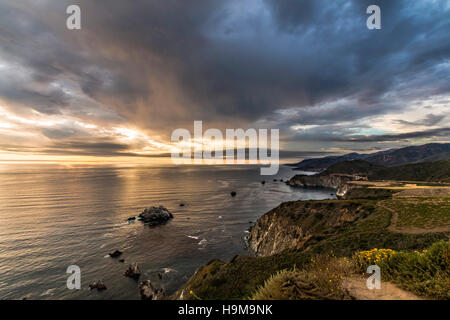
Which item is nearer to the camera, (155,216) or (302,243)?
(302,243)

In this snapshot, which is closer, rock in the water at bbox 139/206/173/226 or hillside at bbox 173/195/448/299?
hillside at bbox 173/195/448/299

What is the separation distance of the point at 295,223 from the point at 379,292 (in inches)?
1753

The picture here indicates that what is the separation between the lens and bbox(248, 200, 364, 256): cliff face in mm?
44906

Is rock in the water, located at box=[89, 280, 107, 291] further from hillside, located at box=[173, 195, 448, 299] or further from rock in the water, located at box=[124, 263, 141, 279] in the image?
hillside, located at box=[173, 195, 448, 299]

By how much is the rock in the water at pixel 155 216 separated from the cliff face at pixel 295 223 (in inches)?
1268

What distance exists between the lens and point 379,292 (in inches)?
328

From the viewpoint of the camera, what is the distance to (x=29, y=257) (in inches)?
1615

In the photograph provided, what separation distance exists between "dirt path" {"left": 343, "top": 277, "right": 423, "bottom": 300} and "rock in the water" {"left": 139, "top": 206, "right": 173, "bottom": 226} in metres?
66.1

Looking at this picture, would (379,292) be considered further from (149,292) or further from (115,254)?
(115,254)

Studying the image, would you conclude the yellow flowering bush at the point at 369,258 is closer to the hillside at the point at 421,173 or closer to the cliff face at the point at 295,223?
the cliff face at the point at 295,223

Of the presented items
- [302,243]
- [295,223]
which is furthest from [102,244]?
[295,223]

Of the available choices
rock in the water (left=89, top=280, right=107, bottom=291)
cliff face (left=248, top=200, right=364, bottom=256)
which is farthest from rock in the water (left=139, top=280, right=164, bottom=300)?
cliff face (left=248, top=200, right=364, bottom=256)

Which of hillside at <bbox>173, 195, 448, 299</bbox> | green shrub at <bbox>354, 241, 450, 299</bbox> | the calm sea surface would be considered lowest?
the calm sea surface
